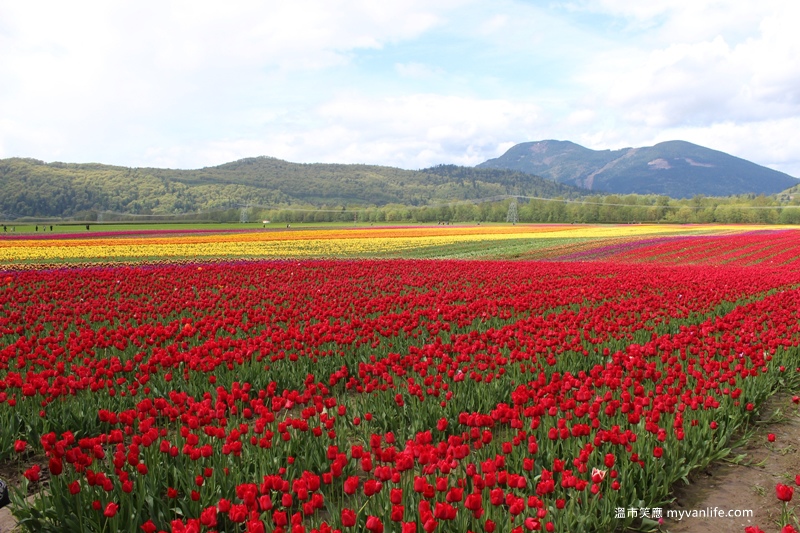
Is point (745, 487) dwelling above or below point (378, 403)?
below

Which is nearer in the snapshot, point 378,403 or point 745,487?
point 745,487

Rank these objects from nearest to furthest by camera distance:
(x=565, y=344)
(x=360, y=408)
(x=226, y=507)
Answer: (x=226, y=507), (x=360, y=408), (x=565, y=344)

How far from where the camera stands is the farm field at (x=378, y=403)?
3.80 metres

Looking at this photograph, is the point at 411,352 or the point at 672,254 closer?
the point at 411,352

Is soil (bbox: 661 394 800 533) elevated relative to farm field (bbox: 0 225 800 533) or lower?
lower

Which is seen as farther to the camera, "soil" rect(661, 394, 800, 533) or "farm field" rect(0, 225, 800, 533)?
"soil" rect(661, 394, 800, 533)

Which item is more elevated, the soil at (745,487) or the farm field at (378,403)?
the farm field at (378,403)

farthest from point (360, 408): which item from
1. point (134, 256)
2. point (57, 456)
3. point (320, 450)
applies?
point (134, 256)

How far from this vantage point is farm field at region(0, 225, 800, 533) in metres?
3.80

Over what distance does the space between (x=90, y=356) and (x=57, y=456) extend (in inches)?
150

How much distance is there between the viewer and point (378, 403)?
5.89m

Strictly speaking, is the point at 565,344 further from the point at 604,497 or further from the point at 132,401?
the point at 132,401

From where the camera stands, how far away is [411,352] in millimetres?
7336

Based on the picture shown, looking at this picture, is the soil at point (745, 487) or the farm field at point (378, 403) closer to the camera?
the farm field at point (378, 403)
